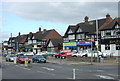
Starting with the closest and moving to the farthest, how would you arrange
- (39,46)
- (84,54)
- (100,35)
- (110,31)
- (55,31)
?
(84,54), (110,31), (100,35), (39,46), (55,31)

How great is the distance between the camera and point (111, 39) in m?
52.2

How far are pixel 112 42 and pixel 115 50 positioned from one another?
2.41 meters

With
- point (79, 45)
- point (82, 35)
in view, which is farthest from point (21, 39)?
point (79, 45)

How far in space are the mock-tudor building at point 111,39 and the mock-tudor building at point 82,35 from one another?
17.4ft

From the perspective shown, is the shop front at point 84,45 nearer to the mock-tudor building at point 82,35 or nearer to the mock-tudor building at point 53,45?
the mock-tudor building at point 82,35

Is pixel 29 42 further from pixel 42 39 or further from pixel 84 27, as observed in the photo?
pixel 84 27

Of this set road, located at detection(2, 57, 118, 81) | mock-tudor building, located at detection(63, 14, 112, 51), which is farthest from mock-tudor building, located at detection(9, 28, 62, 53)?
road, located at detection(2, 57, 118, 81)

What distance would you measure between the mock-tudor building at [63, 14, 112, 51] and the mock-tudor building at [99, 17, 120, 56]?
17.4 feet

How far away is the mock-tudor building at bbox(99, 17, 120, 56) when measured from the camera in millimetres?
49944

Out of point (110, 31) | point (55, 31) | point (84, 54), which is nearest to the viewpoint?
point (84, 54)

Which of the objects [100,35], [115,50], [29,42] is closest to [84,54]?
[115,50]

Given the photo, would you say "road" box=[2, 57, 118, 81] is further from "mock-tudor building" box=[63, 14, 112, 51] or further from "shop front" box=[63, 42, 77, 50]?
"shop front" box=[63, 42, 77, 50]

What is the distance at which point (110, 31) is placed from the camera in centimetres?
5353

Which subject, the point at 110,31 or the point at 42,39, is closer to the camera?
the point at 110,31
